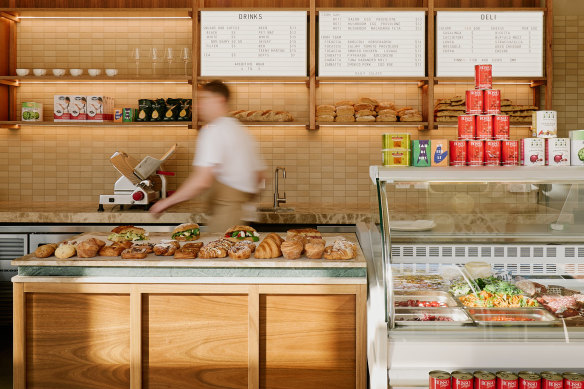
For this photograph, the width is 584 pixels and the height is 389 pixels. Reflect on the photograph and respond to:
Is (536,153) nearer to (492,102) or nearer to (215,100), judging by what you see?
(492,102)

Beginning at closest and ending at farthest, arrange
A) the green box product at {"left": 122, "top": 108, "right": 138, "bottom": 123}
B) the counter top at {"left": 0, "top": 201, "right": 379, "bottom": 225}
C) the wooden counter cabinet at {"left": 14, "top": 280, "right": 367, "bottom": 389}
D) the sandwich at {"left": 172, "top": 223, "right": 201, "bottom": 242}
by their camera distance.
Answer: the wooden counter cabinet at {"left": 14, "top": 280, "right": 367, "bottom": 389}, the sandwich at {"left": 172, "top": 223, "right": 201, "bottom": 242}, the counter top at {"left": 0, "top": 201, "right": 379, "bottom": 225}, the green box product at {"left": 122, "top": 108, "right": 138, "bottom": 123}

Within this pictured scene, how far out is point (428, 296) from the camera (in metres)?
2.19

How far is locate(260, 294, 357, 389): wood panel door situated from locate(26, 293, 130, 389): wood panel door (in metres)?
0.60

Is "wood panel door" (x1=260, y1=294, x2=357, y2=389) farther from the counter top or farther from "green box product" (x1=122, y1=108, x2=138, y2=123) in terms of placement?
"green box product" (x1=122, y1=108, x2=138, y2=123)

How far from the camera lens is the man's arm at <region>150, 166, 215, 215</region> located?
3141 mm

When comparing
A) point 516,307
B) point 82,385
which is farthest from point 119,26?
point 516,307

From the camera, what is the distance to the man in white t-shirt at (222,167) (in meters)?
3.22

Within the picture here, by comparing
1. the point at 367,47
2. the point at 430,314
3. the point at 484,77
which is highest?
the point at 367,47

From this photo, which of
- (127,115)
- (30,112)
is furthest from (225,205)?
(30,112)

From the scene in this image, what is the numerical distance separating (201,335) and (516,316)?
1257mm

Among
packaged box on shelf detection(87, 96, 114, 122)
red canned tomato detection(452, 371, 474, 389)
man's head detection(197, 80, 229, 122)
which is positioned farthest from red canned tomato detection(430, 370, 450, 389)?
packaged box on shelf detection(87, 96, 114, 122)

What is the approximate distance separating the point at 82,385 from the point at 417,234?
156 centimetres

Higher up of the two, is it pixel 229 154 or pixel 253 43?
pixel 253 43

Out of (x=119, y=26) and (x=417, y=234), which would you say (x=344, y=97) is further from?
(x=417, y=234)
